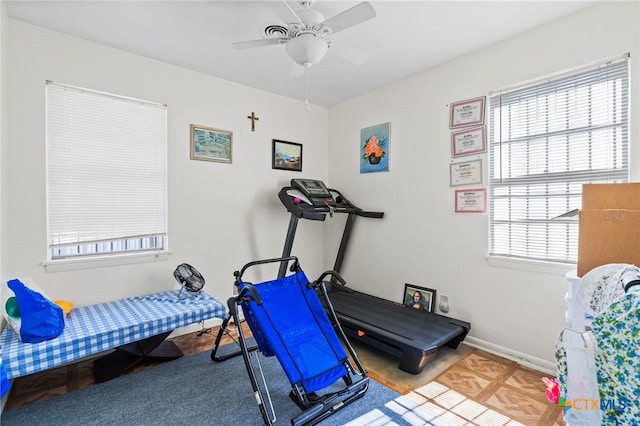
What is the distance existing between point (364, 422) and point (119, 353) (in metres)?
1.92

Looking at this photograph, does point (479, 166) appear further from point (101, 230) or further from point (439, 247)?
point (101, 230)

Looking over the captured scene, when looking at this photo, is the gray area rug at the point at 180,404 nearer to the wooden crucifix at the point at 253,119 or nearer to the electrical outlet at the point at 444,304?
the electrical outlet at the point at 444,304

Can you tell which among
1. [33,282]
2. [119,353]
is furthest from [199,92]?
[119,353]

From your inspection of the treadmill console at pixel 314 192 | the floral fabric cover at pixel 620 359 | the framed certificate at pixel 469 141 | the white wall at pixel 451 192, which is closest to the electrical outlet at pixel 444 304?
the white wall at pixel 451 192

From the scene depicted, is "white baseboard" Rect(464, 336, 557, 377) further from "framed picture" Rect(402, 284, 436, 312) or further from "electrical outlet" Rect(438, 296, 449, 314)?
"framed picture" Rect(402, 284, 436, 312)

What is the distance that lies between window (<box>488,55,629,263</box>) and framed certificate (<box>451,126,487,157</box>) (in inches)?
2.8

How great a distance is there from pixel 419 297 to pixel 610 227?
5.92 feet

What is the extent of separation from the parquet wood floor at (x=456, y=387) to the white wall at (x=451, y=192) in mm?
295

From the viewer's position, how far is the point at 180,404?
202 centimetres

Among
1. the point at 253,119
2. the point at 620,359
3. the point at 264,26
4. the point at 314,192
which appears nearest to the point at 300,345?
the point at 620,359

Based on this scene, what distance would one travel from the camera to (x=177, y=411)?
1.95m

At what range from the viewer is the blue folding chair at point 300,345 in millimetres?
1839

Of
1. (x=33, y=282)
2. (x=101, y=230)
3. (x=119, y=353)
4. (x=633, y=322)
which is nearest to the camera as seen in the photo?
(x=633, y=322)

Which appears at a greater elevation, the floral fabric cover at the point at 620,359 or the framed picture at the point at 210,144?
the framed picture at the point at 210,144
